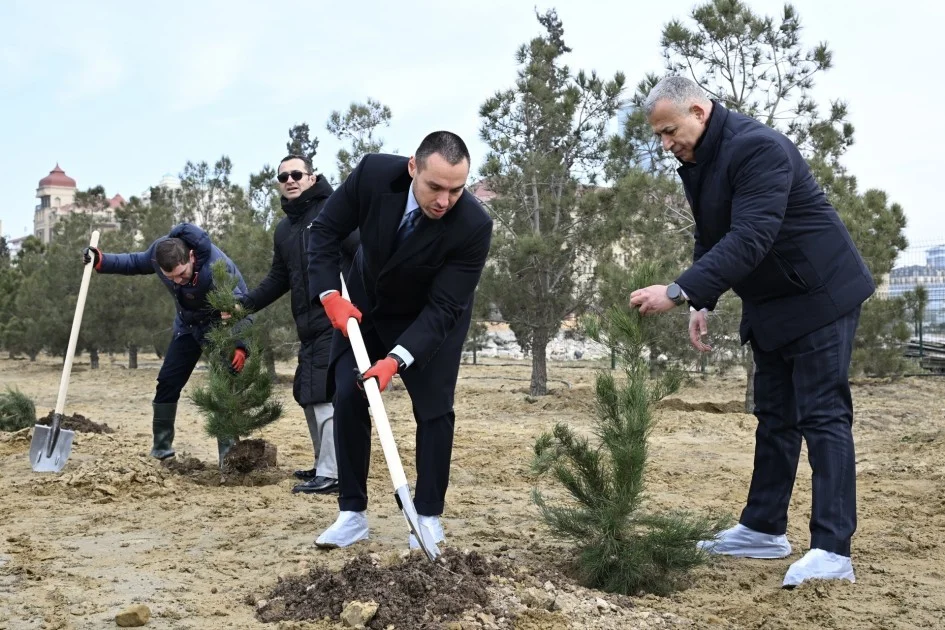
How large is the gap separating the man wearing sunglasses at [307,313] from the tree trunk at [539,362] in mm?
7048

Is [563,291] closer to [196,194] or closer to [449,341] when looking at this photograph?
[449,341]

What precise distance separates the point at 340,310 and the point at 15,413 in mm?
5520

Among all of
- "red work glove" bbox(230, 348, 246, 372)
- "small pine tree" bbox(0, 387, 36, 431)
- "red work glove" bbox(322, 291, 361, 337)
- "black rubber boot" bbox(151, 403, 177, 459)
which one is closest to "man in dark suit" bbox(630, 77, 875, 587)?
"red work glove" bbox(322, 291, 361, 337)

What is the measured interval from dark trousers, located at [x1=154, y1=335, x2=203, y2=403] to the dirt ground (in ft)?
1.69

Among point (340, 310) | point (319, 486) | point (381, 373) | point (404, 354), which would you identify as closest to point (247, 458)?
point (319, 486)

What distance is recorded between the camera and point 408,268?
3961mm

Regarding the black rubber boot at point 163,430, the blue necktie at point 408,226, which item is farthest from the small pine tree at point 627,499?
the black rubber boot at point 163,430

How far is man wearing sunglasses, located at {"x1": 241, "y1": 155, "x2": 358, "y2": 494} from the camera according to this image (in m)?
5.60

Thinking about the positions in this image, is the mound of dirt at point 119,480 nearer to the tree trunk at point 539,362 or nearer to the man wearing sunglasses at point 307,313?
the man wearing sunglasses at point 307,313

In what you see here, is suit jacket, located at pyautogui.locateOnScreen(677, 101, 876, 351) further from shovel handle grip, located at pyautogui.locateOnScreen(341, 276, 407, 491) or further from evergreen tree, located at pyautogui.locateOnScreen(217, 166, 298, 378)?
evergreen tree, located at pyautogui.locateOnScreen(217, 166, 298, 378)

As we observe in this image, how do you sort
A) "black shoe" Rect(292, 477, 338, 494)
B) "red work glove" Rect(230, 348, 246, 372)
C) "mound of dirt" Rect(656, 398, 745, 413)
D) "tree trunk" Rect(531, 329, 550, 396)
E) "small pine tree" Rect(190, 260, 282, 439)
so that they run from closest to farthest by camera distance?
"black shoe" Rect(292, 477, 338, 494) → "small pine tree" Rect(190, 260, 282, 439) → "red work glove" Rect(230, 348, 246, 372) → "mound of dirt" Rect(656, 398, 745, 413) → "tree trunk" Rect(531, 329, 550, 396)

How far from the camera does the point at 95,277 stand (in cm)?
1903

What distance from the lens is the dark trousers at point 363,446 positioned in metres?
4.06

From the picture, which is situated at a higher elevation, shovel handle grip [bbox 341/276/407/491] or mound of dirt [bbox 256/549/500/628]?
shovel handle grip [bbox 341/276/407/491]
